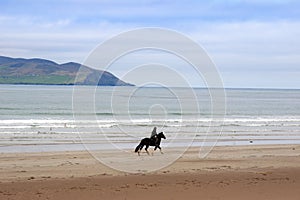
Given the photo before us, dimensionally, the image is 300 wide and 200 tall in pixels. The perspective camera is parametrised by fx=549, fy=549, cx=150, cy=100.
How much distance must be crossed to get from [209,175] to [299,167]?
12.8 feet

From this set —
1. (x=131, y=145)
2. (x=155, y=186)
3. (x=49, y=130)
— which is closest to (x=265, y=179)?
(x=155, y=186)

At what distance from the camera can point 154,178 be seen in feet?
45.9

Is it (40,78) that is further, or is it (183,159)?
(40,78)

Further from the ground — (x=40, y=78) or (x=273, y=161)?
(x=40, y=78)

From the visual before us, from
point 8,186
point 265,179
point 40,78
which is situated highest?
point 40,78

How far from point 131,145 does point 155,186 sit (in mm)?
12374

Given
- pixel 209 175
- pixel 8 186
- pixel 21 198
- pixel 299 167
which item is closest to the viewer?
pixel 21 198

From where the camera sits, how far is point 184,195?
11.6 meters

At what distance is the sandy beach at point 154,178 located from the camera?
11.6m

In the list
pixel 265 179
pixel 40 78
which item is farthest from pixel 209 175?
pixel 40 78

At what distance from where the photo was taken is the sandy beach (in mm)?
11641

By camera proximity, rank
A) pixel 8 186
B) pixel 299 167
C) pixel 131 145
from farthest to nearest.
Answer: pixel 131 145 → pixel 299 167 → pixel 8 186

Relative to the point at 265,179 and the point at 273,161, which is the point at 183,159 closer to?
the point at 273,161

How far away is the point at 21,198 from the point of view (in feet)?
36.0
